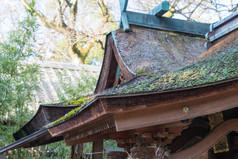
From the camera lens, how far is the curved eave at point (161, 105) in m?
2.06

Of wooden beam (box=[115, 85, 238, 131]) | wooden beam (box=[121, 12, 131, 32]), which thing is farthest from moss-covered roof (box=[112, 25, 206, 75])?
wooden beam (box=[115, 85, 238, 131])

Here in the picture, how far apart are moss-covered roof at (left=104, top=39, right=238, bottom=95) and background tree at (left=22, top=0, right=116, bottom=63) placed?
9599 mm

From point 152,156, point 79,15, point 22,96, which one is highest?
point 79,15

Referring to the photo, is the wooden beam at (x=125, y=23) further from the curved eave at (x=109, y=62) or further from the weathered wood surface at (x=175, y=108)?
the weathered wood surface at (x=175, y=108)

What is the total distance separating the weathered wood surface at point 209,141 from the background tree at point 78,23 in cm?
941

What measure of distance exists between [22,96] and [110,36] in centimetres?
178

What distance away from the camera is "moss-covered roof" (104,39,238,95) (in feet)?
6.92

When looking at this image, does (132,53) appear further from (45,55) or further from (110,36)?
(45,55)

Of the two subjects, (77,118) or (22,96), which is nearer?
(77,118)

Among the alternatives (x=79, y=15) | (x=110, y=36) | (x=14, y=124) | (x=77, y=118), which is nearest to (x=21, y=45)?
(x=14, y=124)

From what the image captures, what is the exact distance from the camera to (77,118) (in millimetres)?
2527

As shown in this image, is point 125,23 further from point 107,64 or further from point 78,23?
point 78,23

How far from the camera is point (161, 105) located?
2172mm

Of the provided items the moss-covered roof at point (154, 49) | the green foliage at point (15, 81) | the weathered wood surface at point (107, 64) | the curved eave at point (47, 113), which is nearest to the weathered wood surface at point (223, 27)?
the moss-covered roof at point (154, 49)
